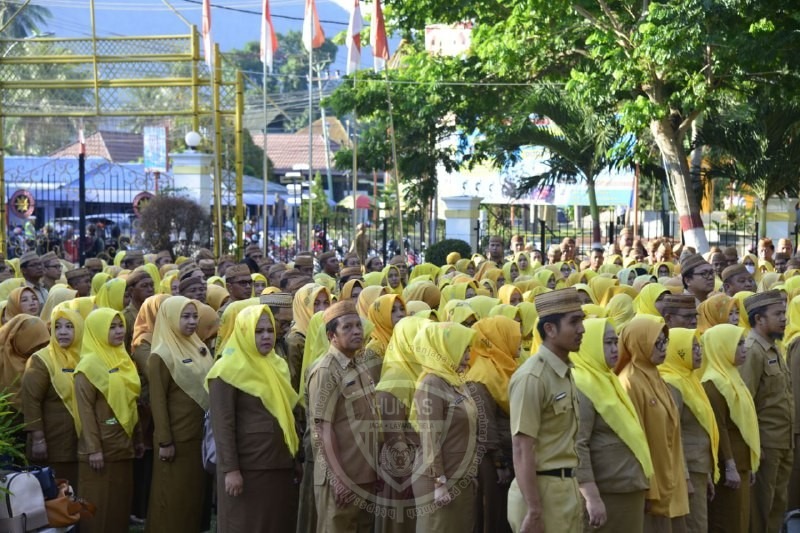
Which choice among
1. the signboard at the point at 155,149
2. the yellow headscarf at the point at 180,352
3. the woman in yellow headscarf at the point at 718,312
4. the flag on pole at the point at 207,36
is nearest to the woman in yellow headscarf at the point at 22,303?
the yellow headscarf at the point at 180,352

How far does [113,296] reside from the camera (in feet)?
31.4

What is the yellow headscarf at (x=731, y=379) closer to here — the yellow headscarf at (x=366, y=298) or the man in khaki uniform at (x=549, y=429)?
the man in khaki uniform at (x=549, y=429)

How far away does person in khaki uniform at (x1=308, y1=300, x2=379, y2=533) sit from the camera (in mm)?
6090

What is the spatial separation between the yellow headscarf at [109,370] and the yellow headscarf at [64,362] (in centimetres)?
16

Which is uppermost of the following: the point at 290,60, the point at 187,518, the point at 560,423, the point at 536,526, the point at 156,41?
the point at 290,60

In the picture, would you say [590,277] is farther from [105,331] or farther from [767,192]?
[767,192]

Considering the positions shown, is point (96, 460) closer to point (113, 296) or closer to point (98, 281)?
point (113, 296)

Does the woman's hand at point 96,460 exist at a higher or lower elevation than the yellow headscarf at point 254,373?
lower

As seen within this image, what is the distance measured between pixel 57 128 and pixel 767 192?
50.8 meters

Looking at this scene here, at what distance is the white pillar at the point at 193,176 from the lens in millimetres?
20625

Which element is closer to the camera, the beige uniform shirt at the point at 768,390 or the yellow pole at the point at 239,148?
the beige uniform shirt at the point at 768,390

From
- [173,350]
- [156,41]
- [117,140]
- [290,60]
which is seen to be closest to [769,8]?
[156,41]

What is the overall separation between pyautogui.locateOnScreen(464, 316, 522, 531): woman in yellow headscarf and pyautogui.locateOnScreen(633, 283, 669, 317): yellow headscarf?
1.87 metres

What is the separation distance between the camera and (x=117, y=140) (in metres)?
59.8
